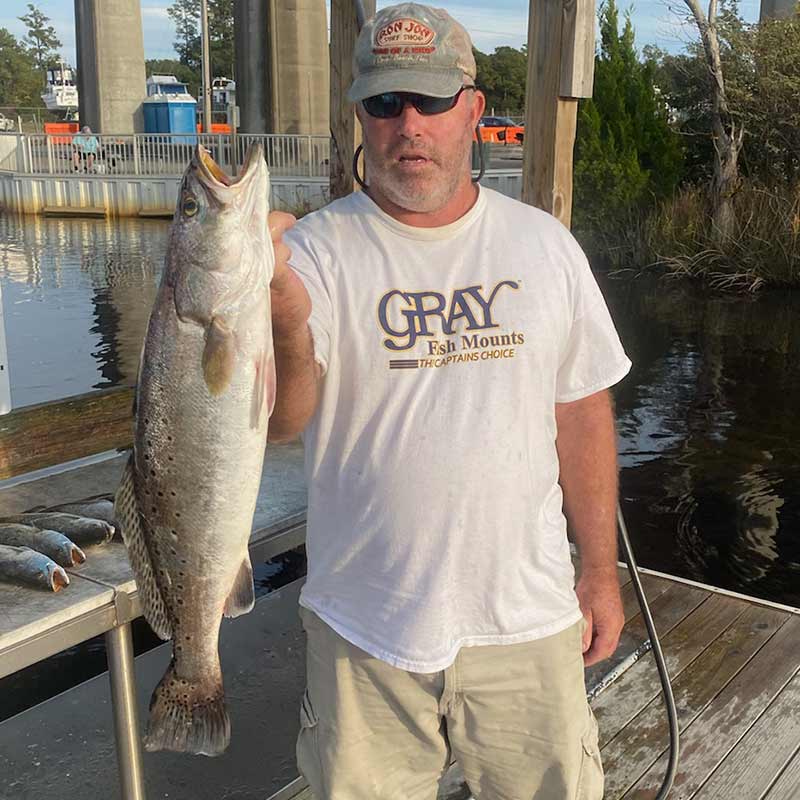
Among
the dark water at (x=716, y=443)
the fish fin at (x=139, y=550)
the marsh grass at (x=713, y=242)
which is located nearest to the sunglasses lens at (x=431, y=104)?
the fish fin at (x=139, y=550)

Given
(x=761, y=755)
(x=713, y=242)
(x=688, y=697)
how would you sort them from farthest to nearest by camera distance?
1. (x=713, y=242)
2. (x=688, y=697)
3. (x=761, y=755)

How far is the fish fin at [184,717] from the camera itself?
222cm

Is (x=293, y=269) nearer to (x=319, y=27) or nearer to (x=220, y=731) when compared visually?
(x=220, y=731)

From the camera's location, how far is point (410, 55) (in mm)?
2232

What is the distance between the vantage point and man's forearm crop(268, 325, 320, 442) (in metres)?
2.05

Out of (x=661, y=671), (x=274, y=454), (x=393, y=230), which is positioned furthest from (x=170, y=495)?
(x=661, y=671)

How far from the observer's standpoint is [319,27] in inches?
1529

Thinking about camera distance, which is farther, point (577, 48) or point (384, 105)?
point (577, 48)

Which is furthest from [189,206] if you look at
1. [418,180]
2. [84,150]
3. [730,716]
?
[84,150]

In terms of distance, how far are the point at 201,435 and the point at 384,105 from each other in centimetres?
92

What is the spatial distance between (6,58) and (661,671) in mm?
98125

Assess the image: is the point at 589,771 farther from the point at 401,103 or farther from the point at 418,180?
the point at 401,103

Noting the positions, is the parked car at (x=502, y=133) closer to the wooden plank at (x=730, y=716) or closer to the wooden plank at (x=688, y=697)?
the wooden plank at (x=688, y=697)

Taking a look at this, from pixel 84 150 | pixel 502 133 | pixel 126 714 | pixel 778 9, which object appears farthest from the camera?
pixel 502 133
